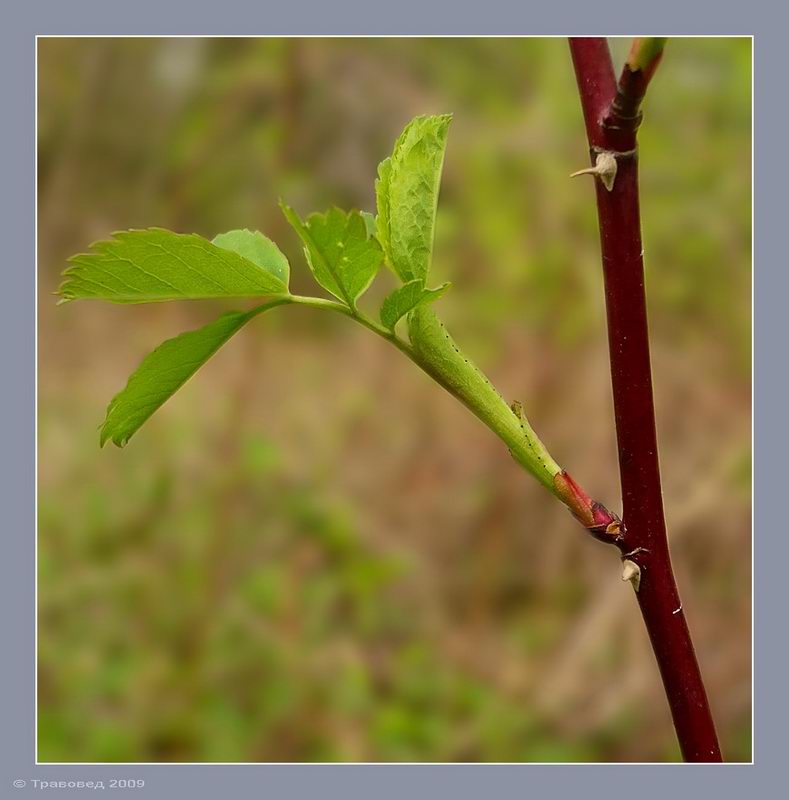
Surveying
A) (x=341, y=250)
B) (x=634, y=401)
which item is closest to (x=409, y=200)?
(x=341, y=250)

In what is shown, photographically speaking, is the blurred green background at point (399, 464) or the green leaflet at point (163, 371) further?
the blurred green background at point (399, 464)

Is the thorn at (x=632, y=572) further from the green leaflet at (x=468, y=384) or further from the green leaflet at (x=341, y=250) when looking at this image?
the green leaflet at (x=341, y=250)

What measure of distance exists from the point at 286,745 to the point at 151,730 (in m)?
0.27

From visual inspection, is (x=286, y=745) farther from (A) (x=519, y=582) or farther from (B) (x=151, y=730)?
(A) (x=519, y=582)

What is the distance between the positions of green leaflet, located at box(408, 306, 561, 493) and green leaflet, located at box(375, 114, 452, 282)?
1.0 inches

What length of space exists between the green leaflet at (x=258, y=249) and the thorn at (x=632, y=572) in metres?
0.23

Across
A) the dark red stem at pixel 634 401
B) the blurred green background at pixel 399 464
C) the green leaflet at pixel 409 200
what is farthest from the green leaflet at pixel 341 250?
the blurred green background at pixel 399 464

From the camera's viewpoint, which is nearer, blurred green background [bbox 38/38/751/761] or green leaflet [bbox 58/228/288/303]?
green leaflet [bbox 58/228/288/303]

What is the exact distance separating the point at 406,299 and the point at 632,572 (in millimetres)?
172

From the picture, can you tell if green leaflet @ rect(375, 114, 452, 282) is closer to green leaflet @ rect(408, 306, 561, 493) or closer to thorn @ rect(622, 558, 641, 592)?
green leaflet @ rect(408, 306, 561, 493)

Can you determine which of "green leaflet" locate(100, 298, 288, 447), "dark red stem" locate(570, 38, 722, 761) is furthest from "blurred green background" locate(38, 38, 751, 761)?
"dark red stem" locate(570, 38, 722, 761)

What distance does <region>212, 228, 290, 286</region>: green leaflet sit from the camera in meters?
0.49

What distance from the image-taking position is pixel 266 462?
1912 mm

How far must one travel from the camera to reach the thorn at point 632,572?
44cm
